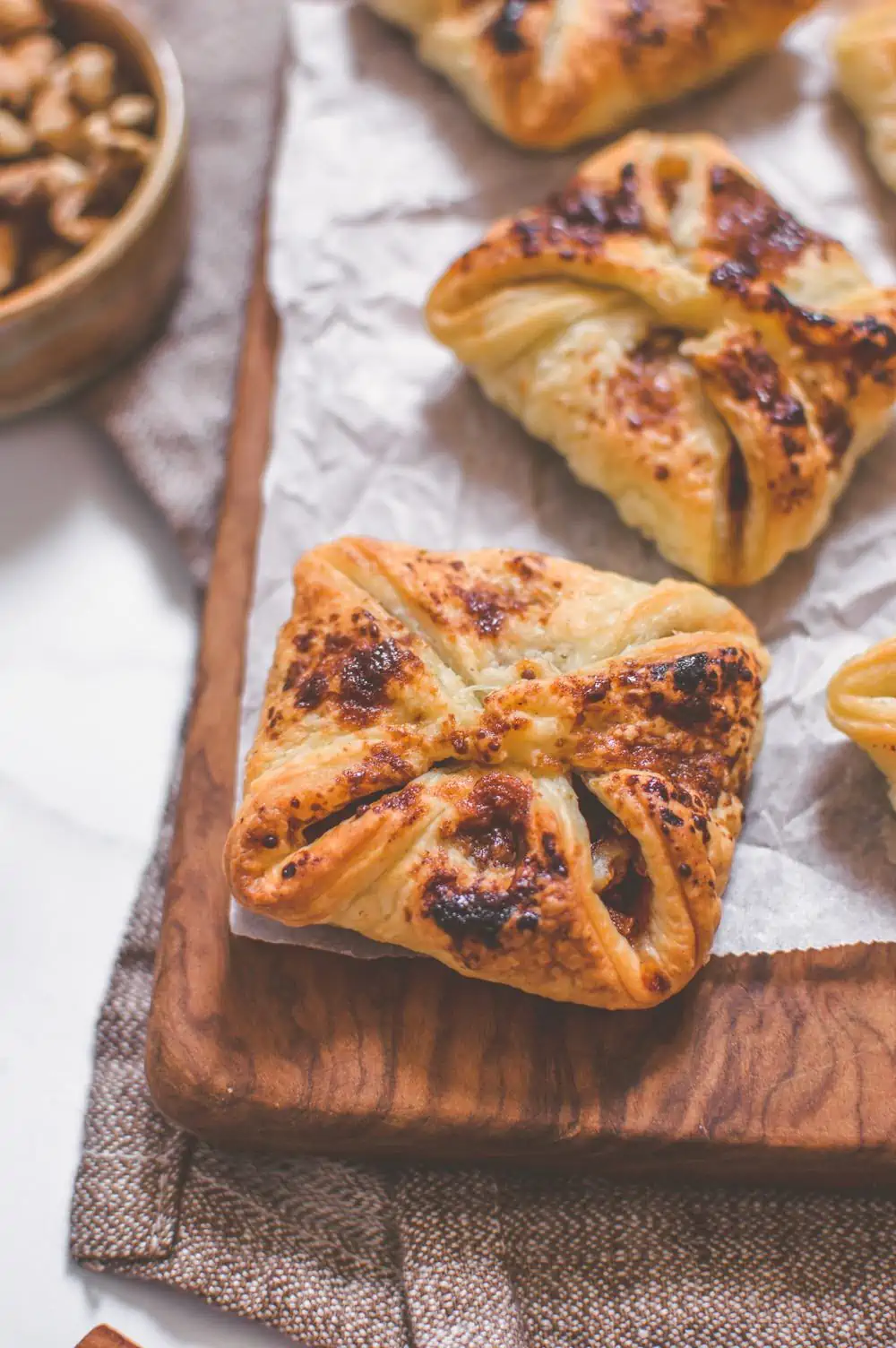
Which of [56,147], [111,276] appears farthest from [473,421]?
[56,147]

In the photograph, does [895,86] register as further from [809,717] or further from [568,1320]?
[568,1320]

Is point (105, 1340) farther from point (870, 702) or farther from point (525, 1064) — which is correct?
point (870, 702)

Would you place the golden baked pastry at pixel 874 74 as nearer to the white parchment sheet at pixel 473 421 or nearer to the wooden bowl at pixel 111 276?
the white parchment sheet at pixel 473 421

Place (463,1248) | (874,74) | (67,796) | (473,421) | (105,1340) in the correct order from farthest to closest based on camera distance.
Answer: (874,74)
(473,421)
(67,796)
(463,1248)
(105,1340)

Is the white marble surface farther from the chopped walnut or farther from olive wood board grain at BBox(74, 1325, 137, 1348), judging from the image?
the chopped walnut

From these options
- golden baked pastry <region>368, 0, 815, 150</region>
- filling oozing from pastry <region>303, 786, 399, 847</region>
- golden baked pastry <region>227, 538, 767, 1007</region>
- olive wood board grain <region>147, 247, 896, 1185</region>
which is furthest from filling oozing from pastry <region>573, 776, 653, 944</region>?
golden baked pastry <region>368, 0, 815, 150</region>

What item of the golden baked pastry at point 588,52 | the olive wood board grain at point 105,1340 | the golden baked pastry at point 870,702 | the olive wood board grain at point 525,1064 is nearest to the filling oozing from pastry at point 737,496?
the golden baked pastry at point 870,702

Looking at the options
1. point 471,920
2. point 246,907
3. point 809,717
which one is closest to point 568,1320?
point 471,920
